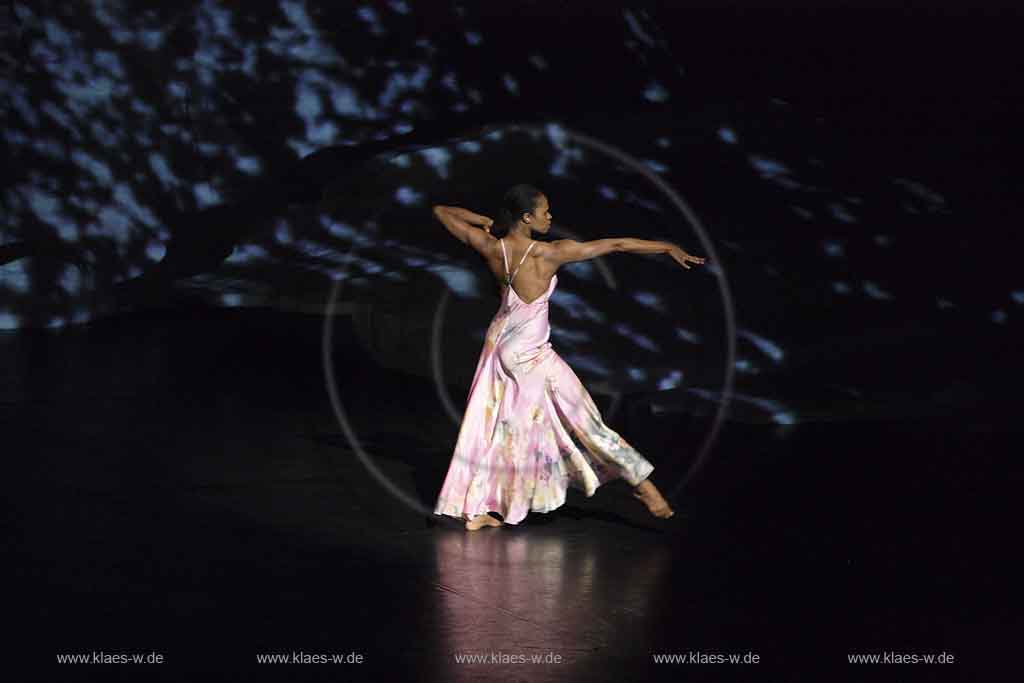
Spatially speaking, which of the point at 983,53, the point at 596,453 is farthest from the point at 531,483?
the point at 983,53

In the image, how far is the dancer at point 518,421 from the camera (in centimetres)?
711

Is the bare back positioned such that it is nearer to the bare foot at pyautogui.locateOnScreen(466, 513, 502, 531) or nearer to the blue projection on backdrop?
the bare foot at pyautogui.locateOnScreen(466, 513, 502, 531)

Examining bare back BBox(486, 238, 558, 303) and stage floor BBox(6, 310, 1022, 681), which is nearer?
stage floor BBox(6, 310, 1022, 681)

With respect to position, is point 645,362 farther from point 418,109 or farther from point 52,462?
point 418,109

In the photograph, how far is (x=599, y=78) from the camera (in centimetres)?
1800

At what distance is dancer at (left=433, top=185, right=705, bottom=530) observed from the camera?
7113 mm

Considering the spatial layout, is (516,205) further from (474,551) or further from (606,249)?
(474,551)

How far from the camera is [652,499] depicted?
7.29 metres

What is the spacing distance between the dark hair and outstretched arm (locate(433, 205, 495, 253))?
0.25 feet

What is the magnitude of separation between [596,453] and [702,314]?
4030 millimetres

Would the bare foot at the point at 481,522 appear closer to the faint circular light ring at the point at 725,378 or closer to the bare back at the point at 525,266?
the faint circular light ring at the point at 725,378

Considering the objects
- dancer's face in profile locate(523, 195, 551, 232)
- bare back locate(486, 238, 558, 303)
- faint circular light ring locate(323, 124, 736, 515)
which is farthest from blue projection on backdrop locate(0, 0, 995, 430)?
dancer's face in profile locate(523, 195, 551, 232)

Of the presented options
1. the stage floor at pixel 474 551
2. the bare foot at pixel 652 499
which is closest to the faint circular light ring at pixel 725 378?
the stage floor at pixel 474 551

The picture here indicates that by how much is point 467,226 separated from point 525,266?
307 millimetres
